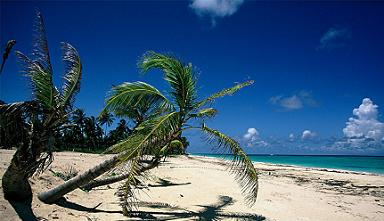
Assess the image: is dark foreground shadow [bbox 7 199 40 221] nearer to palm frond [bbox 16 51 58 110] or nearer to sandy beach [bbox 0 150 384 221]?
sandy beach [bbox 0 150 384 221]

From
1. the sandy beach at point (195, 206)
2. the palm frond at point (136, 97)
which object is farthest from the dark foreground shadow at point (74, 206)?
the palm frond at point (136, 97)

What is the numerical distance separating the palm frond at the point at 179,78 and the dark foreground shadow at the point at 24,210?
403 centimetres

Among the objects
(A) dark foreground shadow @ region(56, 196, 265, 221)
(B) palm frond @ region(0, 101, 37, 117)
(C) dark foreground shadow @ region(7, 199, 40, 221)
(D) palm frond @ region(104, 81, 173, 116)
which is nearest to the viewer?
(B) palm frond @ region(0, 101, 37, 117)

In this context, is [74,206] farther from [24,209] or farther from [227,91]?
[227,91]

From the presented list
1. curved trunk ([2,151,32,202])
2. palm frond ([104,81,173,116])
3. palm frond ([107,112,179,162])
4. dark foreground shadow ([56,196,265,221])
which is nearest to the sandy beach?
dark foreground shadow ([56,196,265,221])

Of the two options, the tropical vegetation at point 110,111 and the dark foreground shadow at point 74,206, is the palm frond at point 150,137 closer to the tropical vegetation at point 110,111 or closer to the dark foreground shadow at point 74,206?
the tropical vegetation at point 110,111

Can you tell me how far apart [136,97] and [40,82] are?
2227 mm

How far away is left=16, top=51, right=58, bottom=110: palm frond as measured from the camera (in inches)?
242

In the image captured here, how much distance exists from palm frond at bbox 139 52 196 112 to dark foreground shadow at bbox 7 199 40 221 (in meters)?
4.03

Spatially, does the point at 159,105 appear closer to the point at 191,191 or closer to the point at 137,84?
the point at 137,84

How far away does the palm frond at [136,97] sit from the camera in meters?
7.16

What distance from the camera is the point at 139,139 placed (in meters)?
6.56

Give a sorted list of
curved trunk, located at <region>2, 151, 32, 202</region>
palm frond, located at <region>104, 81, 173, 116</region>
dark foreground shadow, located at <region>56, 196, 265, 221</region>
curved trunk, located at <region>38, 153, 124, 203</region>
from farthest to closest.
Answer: dark foreground shadow, located at <region>56, 196, 265, 221</region> < palm frond, located at <region>104, 81, 173, 116</region> < curved trunk, located at <region>38, 153, 124, 203</region> < curved trunk, located at <region>2, 151, 32, 202</region>

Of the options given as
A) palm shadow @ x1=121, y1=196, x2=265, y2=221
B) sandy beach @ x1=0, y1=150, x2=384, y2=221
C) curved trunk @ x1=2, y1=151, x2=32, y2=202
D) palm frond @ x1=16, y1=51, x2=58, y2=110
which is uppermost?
palm frond @ x1=16, y1=51, x2=58, y2=110
